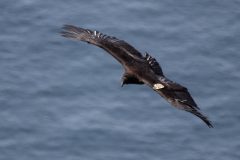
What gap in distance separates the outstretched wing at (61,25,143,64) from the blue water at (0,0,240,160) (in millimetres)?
18229

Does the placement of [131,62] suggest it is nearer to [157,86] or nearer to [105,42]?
[105,42]

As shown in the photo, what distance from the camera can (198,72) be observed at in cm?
6353

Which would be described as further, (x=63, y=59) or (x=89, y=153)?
(x=63, y=59)

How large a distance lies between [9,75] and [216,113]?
462 inches

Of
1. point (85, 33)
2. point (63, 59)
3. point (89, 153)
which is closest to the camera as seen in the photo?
point (85, 33)

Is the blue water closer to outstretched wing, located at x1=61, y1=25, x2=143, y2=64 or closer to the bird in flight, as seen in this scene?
outstretched wing, located at x1=61, y1=25, x2=143, y2=64

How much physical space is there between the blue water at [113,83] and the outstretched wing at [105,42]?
18.2 metres

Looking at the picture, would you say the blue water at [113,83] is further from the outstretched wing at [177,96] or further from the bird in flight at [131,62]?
the outstretched wing at [177,96]

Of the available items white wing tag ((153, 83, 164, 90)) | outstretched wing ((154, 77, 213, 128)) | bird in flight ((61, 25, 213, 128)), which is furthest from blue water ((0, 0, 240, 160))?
outstretched wing ((154, 77, 213, 128))

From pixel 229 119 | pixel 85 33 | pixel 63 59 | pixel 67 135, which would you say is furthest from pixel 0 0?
pixel 85 33

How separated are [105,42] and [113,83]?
67.8 ft

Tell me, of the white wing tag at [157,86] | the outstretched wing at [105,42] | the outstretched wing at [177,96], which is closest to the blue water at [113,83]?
the outstretched wing at [105,42]

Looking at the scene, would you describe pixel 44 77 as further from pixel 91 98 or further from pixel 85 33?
pixel 85 33

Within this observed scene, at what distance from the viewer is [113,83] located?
6300 cm
